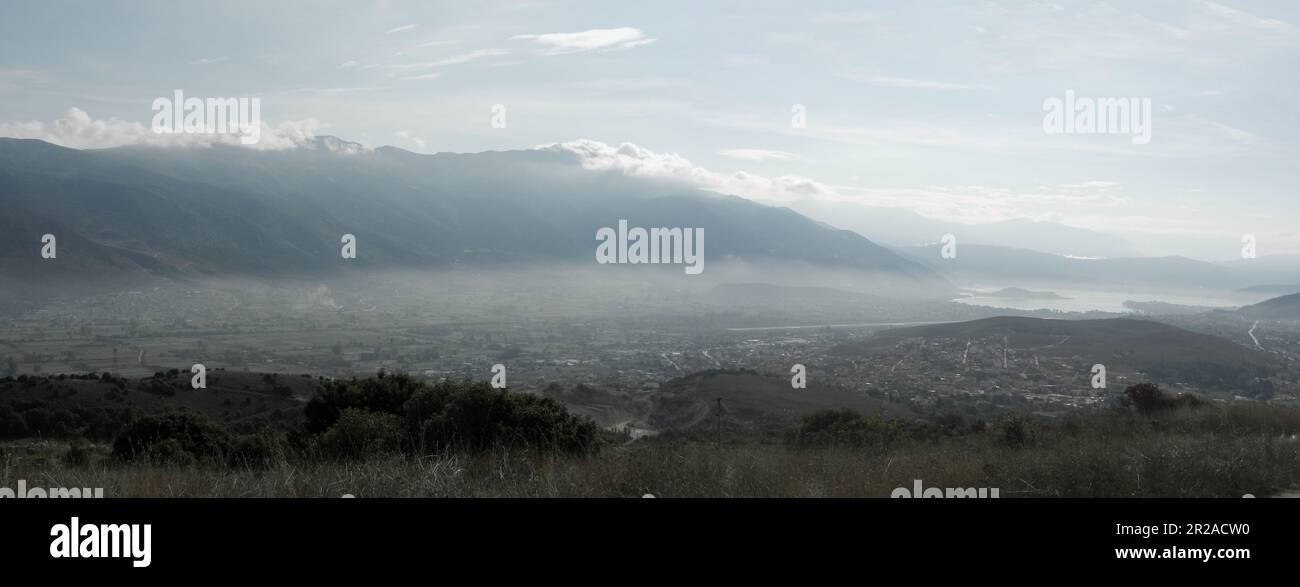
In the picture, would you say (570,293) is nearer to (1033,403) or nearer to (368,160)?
(1033,403)

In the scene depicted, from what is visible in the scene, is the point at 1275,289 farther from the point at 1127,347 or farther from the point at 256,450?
the point at 256,450

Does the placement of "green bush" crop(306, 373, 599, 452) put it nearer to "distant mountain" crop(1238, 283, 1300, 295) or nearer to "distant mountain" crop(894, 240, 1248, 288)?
"distant mountain" crop(1238, 283, 1300, 295)

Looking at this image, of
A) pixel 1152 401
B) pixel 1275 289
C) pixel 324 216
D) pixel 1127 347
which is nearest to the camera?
pixel 1152 401

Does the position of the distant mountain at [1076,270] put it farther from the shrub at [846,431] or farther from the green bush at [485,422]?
the green bush at [485,422]

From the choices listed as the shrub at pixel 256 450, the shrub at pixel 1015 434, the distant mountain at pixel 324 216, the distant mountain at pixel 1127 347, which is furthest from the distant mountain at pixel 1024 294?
the shrub at pixel 256 450

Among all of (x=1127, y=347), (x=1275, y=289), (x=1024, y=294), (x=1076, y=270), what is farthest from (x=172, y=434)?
(x=1076, y=270)
